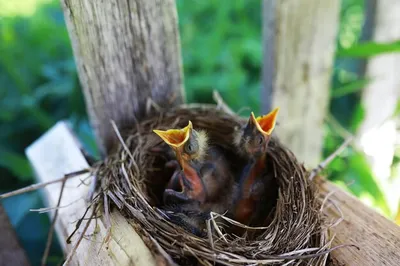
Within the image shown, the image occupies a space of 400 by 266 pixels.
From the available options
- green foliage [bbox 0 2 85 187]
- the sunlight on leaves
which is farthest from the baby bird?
the sunlight on leaves

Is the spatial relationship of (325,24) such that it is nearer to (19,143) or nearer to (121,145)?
(121,145)

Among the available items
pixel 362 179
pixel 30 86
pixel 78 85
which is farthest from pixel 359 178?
pixel 30 86

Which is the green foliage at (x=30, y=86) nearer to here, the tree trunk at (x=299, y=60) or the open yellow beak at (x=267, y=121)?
the tree trunk at (x=299, y=60)

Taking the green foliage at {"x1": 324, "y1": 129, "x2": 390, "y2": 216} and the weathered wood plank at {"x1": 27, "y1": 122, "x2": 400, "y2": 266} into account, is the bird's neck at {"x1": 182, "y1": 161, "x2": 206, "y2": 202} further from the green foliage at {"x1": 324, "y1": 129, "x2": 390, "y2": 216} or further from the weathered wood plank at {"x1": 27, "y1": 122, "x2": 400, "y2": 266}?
the green foliage at {"x1": 324, "y1": 129, "x2": 390, "y2": 216}

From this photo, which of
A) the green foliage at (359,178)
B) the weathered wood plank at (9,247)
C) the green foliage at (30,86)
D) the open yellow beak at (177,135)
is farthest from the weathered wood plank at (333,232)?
the green foliage at (30,86)

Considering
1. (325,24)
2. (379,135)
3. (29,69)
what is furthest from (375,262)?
(29,69)

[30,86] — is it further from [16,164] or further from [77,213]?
[77,213]
